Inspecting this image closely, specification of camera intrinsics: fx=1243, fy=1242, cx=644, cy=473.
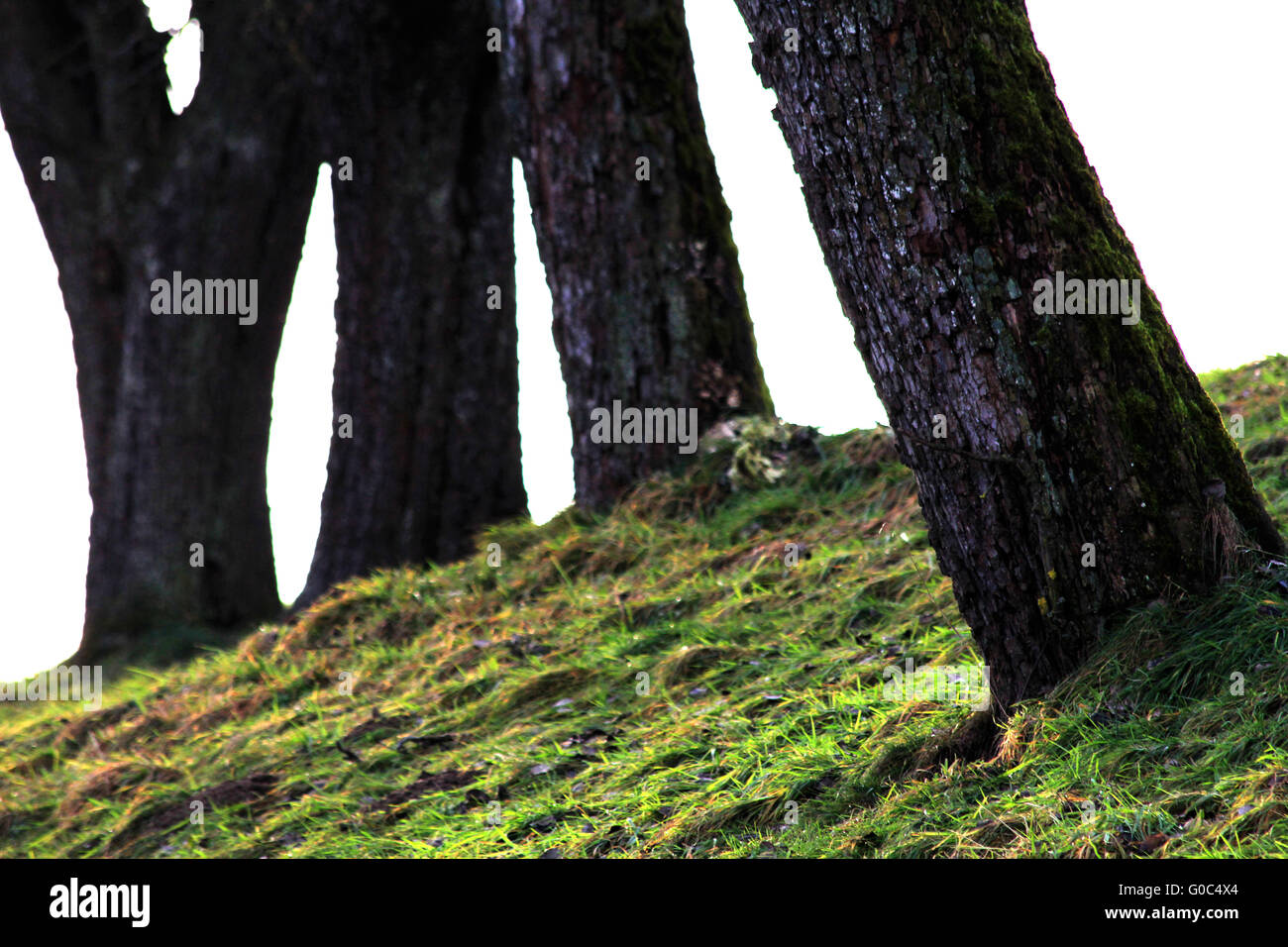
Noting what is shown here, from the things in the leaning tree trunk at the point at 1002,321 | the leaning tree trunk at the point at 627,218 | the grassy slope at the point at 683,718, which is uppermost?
the leaning tree trunk at the point at 627,218

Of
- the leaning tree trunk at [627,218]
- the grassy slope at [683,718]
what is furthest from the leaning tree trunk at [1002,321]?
the leaning tree trunk at [627,218]

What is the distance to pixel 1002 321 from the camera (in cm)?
357

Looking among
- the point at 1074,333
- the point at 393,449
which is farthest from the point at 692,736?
the point at 393,449

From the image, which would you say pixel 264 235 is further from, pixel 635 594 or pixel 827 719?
pixel 827 719

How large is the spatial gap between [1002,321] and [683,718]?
2090 mm

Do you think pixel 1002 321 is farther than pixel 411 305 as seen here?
No

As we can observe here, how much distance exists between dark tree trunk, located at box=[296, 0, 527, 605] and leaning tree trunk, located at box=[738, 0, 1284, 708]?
565cm

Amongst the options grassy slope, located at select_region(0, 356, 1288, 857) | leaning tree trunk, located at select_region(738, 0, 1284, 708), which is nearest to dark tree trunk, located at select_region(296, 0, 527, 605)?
grassy slope, located at select_region(0, 356, 1288, 857)

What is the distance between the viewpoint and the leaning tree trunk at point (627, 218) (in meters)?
7.46

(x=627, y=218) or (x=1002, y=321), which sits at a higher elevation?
(x=627, y=218)

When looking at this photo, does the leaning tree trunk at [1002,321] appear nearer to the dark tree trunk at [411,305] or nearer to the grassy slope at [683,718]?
the grassy slope at [683,718]

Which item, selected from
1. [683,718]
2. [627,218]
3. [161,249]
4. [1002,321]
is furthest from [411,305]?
[1002,321]

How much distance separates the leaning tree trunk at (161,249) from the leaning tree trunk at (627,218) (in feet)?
12.6

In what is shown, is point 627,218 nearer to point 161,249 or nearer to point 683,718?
point 683,718
